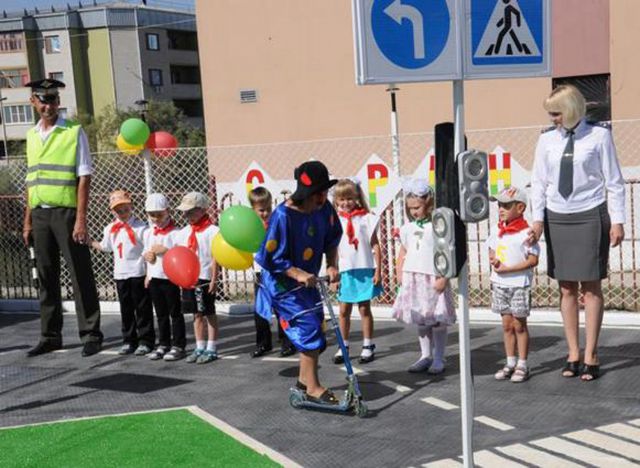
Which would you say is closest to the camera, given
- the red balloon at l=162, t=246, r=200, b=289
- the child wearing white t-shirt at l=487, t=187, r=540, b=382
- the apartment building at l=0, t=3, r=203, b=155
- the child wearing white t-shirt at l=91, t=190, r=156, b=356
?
the child wearing white t-shirt at l=487, t=187, r=540, b=382

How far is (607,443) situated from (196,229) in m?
4.04

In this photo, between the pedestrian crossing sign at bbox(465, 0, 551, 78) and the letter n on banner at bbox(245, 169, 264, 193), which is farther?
the letter n on banner at bbox(245, 169, 264, 193)

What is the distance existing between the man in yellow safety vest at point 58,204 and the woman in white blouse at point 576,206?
13.5 ft

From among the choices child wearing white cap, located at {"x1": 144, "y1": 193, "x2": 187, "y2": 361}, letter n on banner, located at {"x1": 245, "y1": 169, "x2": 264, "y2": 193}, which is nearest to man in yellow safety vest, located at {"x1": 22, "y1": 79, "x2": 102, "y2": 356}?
child wearing white cap, located at {"x1": 144, "y1": 193, "x2": 187, "y2": 361}

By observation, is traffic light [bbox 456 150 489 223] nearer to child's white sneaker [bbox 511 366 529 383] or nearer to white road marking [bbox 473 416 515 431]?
white road marking [bbox 473 416 515 431]

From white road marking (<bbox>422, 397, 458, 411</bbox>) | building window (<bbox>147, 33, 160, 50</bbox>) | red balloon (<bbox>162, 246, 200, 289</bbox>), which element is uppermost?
building window (<bbox>147, 33, 160, 50</bbox>)

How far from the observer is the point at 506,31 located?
411cm

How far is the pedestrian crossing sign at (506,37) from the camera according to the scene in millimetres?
4039

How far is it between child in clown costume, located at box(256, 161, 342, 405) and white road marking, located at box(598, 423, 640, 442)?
1.80 m

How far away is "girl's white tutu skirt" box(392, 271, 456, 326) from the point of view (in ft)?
21.4

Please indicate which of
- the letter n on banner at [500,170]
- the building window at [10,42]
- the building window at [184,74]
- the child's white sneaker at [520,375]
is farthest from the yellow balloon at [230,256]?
the building window at [10,42]

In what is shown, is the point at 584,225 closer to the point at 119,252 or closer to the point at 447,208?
the point at 447,208

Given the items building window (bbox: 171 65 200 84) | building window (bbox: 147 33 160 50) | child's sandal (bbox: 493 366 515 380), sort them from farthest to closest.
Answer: building window (bbox: 171 65 200 84) < building window (bbox: 147 33 160 50) < child's sandal (bbox: 493 366 515 380)

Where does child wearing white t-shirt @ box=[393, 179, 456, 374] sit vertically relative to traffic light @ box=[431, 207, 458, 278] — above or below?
below
